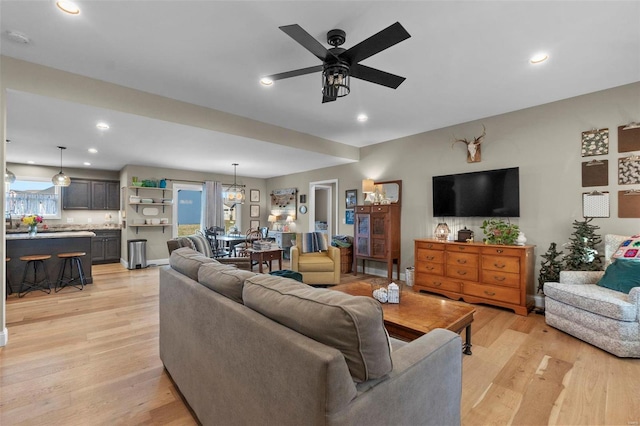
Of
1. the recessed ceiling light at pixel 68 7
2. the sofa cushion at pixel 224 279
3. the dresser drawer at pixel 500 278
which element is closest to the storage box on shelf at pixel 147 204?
the recessed ceiling light at pixel 68 7

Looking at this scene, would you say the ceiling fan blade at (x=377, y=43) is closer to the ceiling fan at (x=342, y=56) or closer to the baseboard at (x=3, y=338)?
the ceiling fan at (x=342, y=56)

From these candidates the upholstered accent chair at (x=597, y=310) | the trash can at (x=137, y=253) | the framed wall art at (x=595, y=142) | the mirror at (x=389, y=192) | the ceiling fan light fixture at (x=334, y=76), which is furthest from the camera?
the trash can at (x=137, y=253)

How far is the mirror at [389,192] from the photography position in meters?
5.36

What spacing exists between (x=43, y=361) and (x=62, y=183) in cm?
445

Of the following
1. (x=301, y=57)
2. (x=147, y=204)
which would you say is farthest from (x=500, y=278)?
(x=147, y=204)

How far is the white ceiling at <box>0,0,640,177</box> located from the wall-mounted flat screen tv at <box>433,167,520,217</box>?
92 cm

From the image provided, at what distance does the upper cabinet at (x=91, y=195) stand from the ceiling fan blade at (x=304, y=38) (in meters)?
7.62

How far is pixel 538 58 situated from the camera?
269 centimetres

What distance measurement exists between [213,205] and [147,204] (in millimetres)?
1595

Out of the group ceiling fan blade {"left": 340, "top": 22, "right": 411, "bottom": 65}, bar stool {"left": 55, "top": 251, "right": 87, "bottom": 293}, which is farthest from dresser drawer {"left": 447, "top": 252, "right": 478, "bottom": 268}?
bar stool {"left": 55, "top": 251, "right": 87, "bottom": 293}

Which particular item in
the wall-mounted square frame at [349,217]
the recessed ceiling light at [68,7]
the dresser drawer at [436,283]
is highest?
the recessed ceiling light at [68,7]

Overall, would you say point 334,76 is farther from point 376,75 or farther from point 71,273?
point 71,273

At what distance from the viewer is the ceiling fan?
185 centimetres

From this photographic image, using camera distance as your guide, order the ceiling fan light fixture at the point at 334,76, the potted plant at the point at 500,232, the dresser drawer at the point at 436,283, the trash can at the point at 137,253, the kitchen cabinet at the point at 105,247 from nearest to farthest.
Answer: the ceiling fan light fixture at the point at 334,76, the potted plant at the point at 500,232, the dresser drawer at the point at 436,283, the trash can at the point at 137,253, the kitchen cabinet at the point at 105,247
